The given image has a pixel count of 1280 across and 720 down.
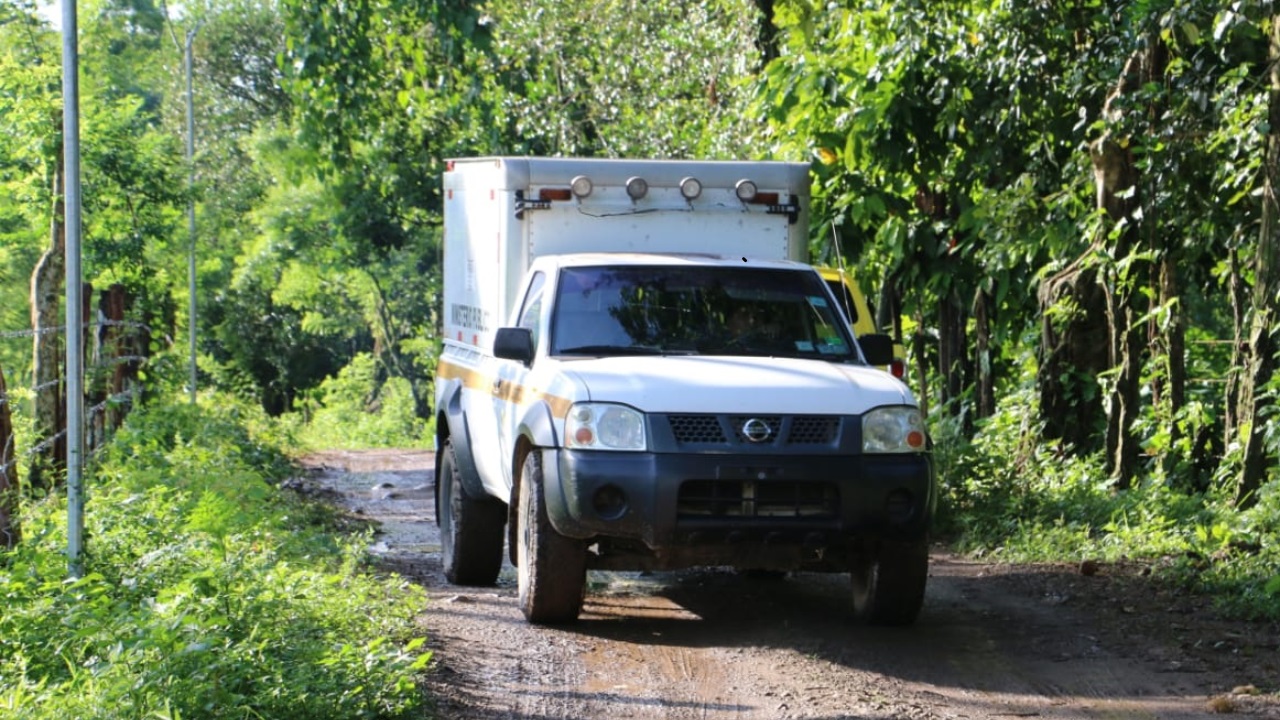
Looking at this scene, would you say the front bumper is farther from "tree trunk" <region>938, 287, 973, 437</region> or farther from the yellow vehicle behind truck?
"tree trunk" <region>938, 287, 973, 437</region>

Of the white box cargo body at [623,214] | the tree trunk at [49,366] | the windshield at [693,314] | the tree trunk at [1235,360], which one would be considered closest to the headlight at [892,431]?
the windshield at [693,314]

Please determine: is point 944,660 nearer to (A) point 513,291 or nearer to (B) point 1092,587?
(B) point 1092,587

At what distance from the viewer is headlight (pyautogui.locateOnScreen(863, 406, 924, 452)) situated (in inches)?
310

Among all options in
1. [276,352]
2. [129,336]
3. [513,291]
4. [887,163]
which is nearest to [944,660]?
[513,291]

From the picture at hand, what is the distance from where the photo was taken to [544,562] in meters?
8.14

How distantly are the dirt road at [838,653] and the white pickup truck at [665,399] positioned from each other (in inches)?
15.4

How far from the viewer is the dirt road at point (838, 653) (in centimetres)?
681

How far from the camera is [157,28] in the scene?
156 ft

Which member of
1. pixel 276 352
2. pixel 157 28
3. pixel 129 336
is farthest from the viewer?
pixel 157 28

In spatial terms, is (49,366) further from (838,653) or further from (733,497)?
(838,653)

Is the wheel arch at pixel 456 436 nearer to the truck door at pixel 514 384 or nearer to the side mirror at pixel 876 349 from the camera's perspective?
the truck door at pixel 514 384

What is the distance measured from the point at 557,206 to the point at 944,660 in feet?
12.2

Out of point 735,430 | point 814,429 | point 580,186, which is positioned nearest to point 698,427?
point 735,430

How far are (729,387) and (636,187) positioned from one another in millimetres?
2402
